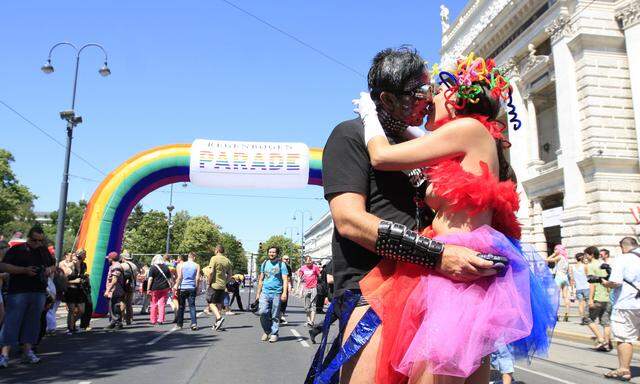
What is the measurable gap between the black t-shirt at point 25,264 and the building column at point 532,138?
2156 centimetres

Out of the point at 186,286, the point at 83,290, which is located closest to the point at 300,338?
the point at 186,286

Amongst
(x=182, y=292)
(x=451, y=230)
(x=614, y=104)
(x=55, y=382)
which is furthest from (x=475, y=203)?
(x=614, y=104)

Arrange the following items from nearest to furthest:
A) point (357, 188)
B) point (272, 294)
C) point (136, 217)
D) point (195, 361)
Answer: point (357, 188) → point (195, 361) → point (272, 294) → point (136, 217)

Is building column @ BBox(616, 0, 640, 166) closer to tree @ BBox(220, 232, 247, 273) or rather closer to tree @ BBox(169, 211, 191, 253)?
tree @ BBox(169, 211, 191, 253)

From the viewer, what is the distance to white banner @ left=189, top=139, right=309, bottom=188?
16.1m

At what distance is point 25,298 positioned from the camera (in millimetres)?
6980

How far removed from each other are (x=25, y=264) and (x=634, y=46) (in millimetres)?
21616

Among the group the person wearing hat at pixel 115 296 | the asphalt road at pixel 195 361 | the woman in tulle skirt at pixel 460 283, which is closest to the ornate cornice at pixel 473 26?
the person wearing hat at pixel 115 296

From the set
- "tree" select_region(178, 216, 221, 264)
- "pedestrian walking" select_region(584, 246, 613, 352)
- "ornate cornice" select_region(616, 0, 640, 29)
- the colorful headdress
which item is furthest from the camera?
"tree" select_region(178, 216, 221, 264)

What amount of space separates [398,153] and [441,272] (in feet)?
1.42

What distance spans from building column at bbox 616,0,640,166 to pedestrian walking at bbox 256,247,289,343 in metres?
15.9

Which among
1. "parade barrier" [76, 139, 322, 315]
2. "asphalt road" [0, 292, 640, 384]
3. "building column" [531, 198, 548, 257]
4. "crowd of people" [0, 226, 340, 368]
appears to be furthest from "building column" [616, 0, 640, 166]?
"crowd of people" [0, 226, 340, 368]

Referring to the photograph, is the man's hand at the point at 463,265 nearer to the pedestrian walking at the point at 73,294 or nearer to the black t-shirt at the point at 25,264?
the black t-shirt at the point at 25,264

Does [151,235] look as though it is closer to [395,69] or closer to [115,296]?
[115,296]
